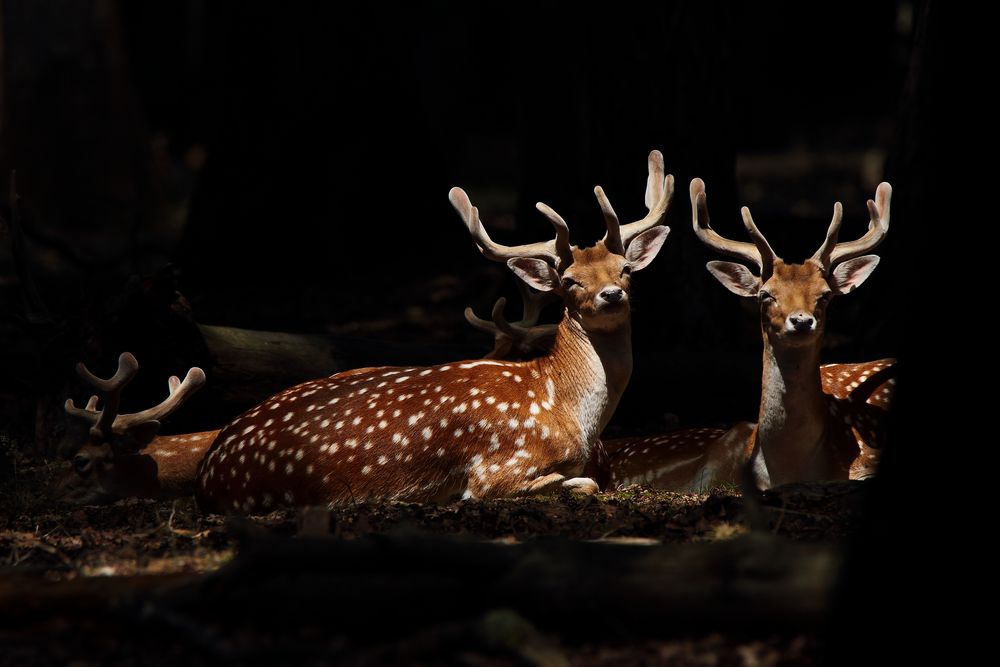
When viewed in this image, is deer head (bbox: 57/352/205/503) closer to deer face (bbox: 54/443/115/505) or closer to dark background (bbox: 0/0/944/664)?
deer face (bbox: 54/443/115/505)

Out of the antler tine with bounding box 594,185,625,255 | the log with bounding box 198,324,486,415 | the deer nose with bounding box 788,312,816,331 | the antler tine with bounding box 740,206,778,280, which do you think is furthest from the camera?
the log with bounding box 198,324,486,415

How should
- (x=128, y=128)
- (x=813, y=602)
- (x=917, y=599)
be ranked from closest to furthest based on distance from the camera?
(x=917, y=599) → (x=813, y=602) → (x=128, y=128)

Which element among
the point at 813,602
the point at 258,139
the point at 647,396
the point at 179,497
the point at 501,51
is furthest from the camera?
the point at 501,51

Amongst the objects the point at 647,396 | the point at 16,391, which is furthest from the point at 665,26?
the point at 16,391

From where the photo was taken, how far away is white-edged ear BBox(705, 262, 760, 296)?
6382mm

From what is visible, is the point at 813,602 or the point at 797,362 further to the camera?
the point at 797,362

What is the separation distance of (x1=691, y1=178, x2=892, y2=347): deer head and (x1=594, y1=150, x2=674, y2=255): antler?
0.14m

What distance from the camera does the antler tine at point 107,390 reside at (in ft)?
20.8

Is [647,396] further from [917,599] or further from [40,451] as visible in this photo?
[917,599]

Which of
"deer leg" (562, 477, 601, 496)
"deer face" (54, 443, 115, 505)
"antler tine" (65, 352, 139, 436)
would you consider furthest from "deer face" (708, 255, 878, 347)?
"deer face" (54, 443, 115, 505)

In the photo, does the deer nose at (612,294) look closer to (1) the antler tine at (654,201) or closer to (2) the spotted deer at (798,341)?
(1) the antler tine at (654,201)

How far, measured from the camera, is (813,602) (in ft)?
11.6

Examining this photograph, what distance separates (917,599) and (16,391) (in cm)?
593

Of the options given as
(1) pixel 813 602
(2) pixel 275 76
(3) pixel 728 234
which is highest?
(2) pixel 275 76
